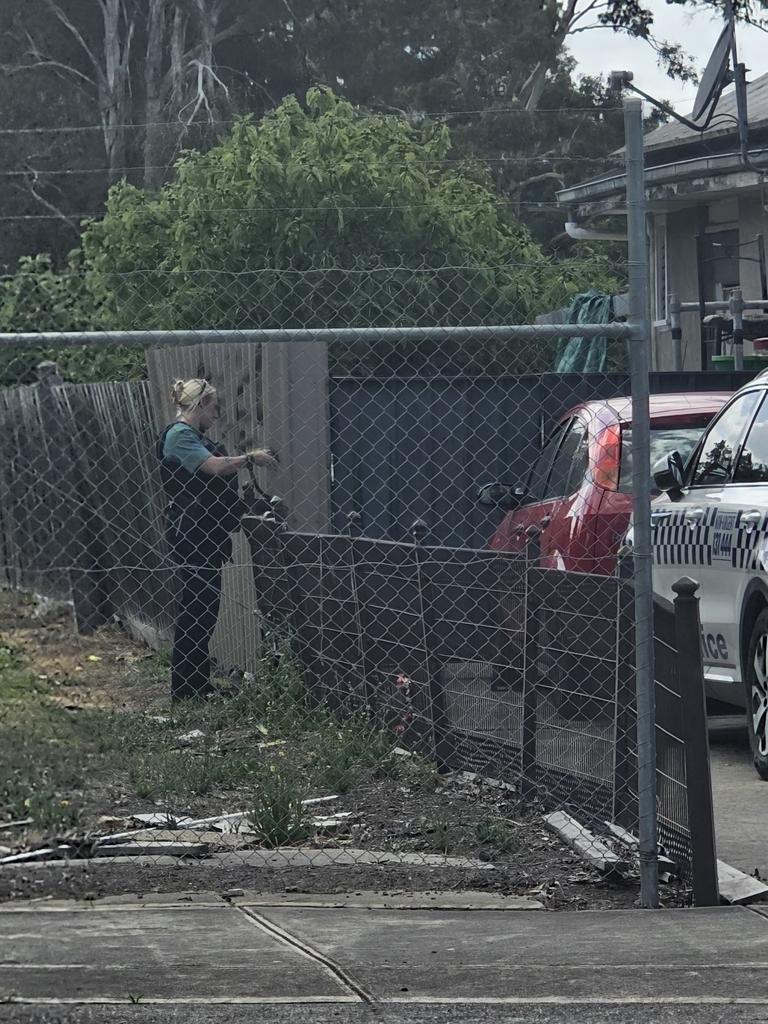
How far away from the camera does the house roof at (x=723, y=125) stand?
55.3 feet

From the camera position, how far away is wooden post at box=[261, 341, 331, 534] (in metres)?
10.9

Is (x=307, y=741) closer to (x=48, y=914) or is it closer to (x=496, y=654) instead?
(x=496, y=654)

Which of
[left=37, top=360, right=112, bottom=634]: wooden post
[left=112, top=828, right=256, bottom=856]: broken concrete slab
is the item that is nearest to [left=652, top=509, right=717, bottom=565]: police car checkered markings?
[left=112, top=828, right=256, bottom=856]: broken concrete slab

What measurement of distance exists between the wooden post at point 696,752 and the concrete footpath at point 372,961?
13 centimetres

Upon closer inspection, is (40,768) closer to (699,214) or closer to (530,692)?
(530,692)

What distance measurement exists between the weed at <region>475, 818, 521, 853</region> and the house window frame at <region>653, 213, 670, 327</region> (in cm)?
1267

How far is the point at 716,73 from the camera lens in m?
14.6

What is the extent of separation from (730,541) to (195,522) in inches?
120

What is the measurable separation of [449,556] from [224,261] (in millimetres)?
9743

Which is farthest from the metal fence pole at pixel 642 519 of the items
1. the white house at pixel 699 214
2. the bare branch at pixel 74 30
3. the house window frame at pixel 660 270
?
the bare branch at pixel 74 30

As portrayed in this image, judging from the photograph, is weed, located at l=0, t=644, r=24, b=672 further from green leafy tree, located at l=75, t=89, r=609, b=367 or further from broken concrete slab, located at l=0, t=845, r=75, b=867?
broken concrete slab, located at l=0, t=845, r=75, b=867

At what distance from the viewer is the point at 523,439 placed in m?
12.1

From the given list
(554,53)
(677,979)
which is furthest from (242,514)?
(554,53)

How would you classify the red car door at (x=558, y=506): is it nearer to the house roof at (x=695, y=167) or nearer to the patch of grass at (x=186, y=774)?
the patch of grass at (x=186, y=774)
